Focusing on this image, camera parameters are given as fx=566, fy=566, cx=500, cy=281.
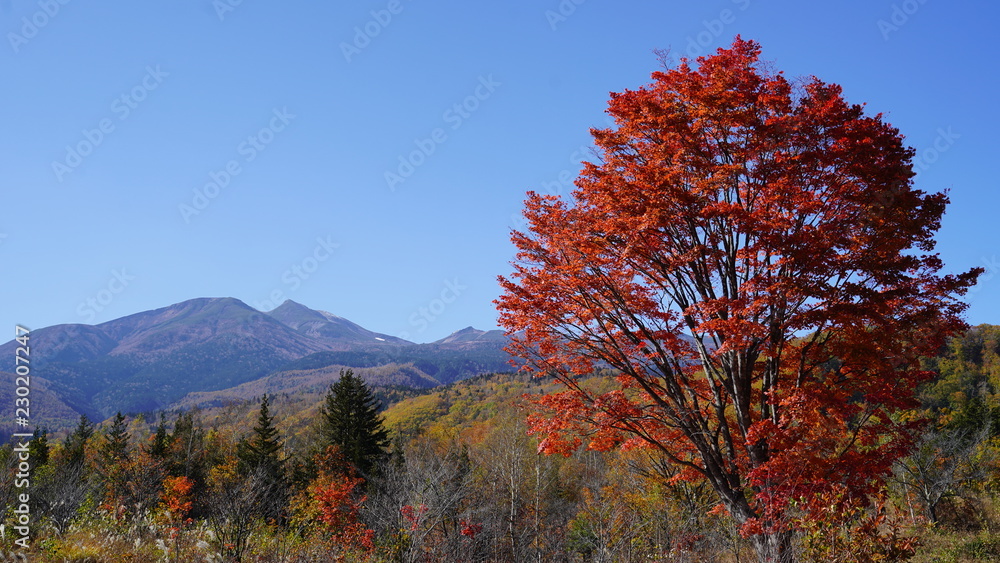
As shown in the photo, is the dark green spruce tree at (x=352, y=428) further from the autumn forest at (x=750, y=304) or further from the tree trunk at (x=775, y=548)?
the tree trunk at (x=775, y=548)

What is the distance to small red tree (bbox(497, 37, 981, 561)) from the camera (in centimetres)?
876

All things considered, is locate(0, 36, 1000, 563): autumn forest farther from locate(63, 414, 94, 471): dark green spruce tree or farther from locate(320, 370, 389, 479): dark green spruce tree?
locate(63, 414, 94, 471): dark green spruce tree

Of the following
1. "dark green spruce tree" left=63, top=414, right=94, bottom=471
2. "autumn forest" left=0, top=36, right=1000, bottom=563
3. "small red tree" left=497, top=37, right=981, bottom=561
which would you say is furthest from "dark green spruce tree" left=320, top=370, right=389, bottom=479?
"small red tree" left=497, top=37, right=981, bottom=561

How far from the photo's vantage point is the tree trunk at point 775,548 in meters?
8.86

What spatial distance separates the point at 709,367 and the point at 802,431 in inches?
72.6

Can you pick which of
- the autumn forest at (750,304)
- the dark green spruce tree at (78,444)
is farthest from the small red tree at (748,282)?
the dark green spruce tree at (78,444)

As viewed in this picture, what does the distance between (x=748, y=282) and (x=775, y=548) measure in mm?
4222

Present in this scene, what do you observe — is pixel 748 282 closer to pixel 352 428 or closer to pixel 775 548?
pixel 775 548

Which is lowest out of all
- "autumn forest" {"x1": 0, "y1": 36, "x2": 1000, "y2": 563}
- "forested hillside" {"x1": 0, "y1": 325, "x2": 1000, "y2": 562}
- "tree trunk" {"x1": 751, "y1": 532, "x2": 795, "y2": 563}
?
"forested hillside" {"x1": 0, "y1": 325, "x2": 1000, "y2": 562}

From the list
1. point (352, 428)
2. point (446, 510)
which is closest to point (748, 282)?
point (446, 510)

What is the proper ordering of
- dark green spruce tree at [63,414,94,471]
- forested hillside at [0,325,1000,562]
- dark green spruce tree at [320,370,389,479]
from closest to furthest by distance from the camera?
1. forested hillside at [0,325,1000,562]
2. dark green spruce tree at [320,370,389,479]
3. dark green spruce tree at [63,414,94,471]

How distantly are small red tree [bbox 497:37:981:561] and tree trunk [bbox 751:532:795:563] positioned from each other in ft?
0.16

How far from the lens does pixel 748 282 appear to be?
8.64m

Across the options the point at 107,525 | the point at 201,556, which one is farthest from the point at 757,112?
the point at 107,525
